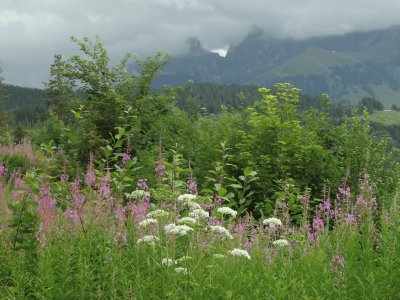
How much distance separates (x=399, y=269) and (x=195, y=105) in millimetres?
29943

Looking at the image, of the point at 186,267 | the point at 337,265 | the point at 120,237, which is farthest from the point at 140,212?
the point at 337,265

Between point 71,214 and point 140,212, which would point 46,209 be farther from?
point 140,212

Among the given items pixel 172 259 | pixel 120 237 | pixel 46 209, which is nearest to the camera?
pixel 172 259

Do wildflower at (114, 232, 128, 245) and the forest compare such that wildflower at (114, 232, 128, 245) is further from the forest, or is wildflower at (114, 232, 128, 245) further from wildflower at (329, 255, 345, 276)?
wildflower at (329, 255, 345, 276)

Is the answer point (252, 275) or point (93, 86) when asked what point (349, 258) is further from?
point (93, 86)

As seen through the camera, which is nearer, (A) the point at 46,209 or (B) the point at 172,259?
(B) the point at 172,259

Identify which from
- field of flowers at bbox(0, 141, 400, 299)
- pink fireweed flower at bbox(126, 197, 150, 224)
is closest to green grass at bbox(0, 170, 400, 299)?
field of flowers at bbox(0, 141, 400, 299)

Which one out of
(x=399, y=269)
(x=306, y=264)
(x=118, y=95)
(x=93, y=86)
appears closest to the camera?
(x=399, y=269)

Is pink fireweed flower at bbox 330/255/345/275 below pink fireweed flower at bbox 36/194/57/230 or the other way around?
below

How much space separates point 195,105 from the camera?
111 feet

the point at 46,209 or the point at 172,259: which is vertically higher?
the point at 46,209

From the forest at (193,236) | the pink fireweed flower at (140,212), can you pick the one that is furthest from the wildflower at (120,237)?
the pink fireweed flower at (140,212)

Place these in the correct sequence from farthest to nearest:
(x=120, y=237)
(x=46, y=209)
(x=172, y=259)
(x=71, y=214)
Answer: (x=71, y=214), (x=46, y=209), (x=120, y=237), (x=172, y=259)

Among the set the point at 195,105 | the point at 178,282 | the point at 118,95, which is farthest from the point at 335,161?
the point at 195,105
